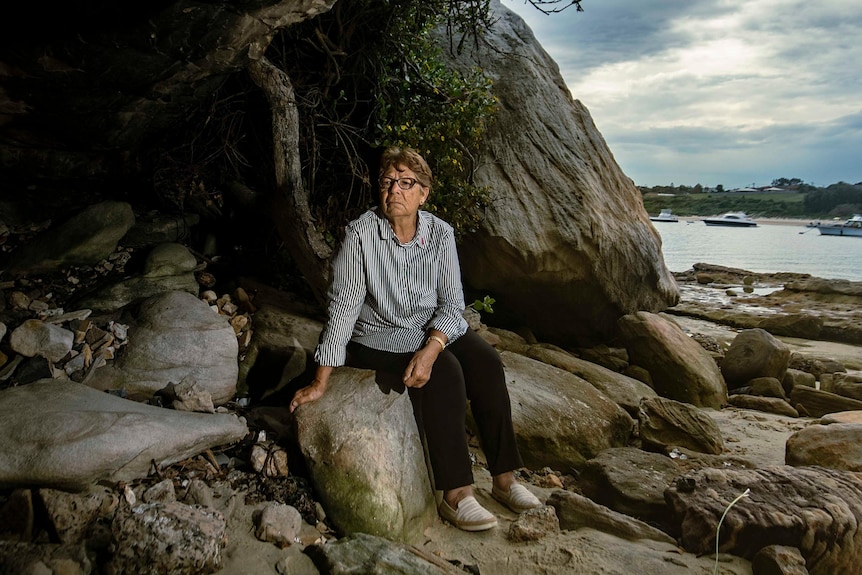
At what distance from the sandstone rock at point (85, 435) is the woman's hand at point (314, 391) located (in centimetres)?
40

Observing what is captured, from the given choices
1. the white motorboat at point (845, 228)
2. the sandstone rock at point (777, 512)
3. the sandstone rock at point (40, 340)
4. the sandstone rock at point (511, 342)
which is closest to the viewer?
the sandstone rock at point (777, 512)

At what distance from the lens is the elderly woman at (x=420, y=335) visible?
9.99 ft

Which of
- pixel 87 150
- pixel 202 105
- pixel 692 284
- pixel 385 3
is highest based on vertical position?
pixel 385 3

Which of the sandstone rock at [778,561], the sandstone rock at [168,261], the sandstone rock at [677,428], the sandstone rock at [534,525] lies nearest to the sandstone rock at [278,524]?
the sandstone rock at [534,525]

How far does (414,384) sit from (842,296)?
12.2 metres

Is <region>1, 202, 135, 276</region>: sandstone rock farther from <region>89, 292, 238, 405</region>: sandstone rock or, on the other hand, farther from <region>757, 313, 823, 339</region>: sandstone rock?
<region>757, 313, 823, 339</region>: sandstone rock

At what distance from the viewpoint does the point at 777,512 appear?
9.37ft

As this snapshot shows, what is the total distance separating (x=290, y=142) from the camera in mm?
4363

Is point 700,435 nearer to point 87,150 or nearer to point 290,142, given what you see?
point 290,142

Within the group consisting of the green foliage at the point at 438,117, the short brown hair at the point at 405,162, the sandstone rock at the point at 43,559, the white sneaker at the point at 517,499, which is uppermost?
the green foliage at the point at 438,117

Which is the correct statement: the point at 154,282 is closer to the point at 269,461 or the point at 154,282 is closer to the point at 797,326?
the point at 269,461

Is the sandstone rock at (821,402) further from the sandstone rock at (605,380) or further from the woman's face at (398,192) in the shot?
the woman's face at (398,192)

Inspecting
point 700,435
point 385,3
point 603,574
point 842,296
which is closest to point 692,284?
point 842,296

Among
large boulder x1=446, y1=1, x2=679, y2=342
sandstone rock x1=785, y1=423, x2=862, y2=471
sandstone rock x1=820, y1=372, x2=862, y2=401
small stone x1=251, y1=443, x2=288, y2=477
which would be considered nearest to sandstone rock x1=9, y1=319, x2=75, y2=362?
small stone x1=251, y1=443, x2=288, y2=477
